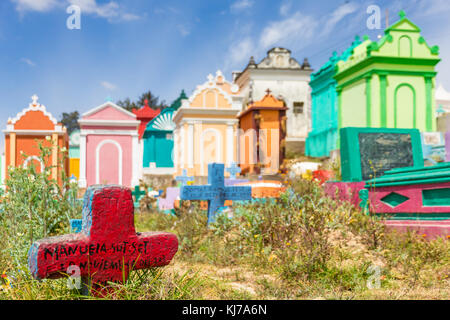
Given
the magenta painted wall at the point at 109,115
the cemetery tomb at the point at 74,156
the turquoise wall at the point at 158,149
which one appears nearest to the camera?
the magenta painted wall at the point at 109,115

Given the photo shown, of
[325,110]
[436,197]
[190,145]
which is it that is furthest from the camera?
[325,110]

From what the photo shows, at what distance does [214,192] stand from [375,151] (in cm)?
279

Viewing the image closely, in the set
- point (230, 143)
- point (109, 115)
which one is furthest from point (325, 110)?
point (109, 115)

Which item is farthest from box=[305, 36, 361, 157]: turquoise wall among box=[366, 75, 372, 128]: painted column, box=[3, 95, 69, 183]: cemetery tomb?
box=[3, 95, 69, 183]: cemetery tomb

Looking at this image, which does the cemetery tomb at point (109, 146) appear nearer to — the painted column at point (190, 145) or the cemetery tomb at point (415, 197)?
the painted column at point (190, 145)

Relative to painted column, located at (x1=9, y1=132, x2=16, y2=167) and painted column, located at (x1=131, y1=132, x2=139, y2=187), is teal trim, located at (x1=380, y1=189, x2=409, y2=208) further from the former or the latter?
painted column, located at (x1=9, y1=132, x2=16, y2=167)

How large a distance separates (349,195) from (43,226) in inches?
170

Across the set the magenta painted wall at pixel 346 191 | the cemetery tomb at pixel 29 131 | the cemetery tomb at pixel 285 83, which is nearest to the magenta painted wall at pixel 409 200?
the magenta painted wall at pixel 346 191

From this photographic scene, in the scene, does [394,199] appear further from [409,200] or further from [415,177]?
[415,177]

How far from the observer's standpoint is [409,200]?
531 centimetres

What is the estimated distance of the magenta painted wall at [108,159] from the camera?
11.6 meters

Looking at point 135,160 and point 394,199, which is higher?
point 135,160

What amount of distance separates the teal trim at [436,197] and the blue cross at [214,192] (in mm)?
2611
